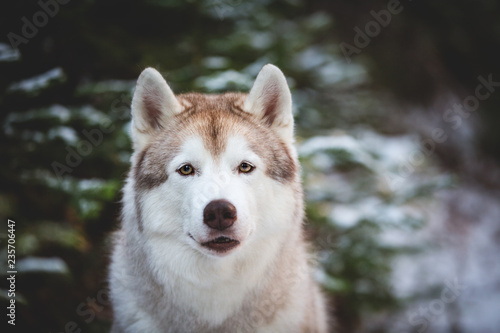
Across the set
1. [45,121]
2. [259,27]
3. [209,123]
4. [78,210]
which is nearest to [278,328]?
[209,123]

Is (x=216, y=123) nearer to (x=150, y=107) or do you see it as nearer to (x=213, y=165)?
(x=213, y=165)

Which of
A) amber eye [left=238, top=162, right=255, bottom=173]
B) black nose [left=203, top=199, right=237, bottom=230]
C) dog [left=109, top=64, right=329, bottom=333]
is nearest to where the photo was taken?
black nose [left=203, top=199, right=237, bottom=230]

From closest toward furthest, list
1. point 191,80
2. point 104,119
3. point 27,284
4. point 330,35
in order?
point 27,284 < point 104,119 < point 191,80 < point 330,35

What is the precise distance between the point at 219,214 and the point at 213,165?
0.40 meters

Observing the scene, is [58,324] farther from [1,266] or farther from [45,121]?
[45,121]

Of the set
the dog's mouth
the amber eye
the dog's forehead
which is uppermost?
the dog's forehead

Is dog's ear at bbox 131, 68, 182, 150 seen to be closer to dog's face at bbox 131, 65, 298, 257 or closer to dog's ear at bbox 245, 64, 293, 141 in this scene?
dog's face at bbox 131, 65, 298, 257

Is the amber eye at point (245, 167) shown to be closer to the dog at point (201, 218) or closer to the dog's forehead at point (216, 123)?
the dog at point (201, 218)

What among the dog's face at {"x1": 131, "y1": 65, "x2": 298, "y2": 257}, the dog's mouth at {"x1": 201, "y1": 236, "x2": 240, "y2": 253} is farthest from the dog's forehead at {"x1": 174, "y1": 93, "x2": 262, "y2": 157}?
the dog's mouth at {"x1": 201, "y1": 236, "x2": 240, "y2": 253}

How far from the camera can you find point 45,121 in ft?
11.1

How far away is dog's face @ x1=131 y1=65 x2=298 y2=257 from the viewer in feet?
7.36

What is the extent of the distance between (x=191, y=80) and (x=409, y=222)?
2846mm

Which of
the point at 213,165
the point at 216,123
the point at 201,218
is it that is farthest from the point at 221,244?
the point at 216,123

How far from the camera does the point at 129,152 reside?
3939 millimetres
